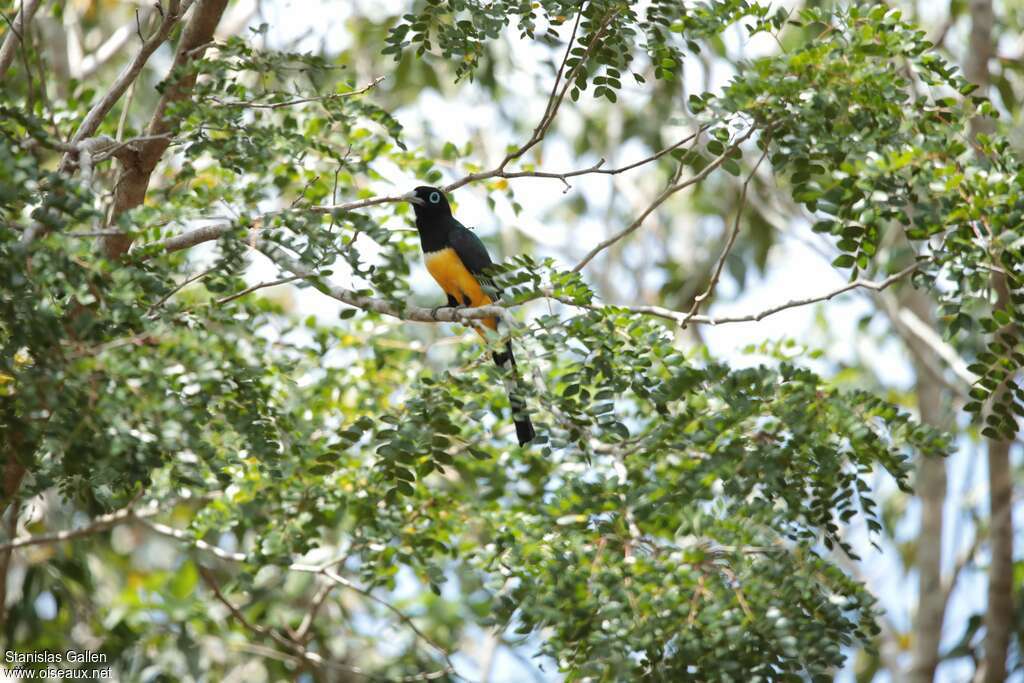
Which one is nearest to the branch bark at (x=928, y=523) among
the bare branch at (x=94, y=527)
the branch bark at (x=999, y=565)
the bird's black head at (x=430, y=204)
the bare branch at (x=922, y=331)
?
the bare branch at (x=922, y=331)

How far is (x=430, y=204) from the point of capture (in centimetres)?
480

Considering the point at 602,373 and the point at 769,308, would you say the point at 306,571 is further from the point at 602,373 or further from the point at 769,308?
the point at 769,308

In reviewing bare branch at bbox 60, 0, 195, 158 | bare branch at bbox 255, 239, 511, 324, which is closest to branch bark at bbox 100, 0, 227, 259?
bare branch at bbox 60, 0, 195, 158

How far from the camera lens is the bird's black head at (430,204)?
4.71 metres

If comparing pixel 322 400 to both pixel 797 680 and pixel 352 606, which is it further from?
Result: pixel 352 606

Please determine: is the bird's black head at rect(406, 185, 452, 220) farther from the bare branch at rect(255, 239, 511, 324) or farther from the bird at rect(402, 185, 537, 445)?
the bare branch at rect(255, 239, 511, 324)

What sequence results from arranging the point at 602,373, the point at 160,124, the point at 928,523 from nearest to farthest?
the point at 602,373, the point at 160,124, the point at 928,523

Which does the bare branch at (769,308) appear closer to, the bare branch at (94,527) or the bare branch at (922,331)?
the bare branch at (94,527)

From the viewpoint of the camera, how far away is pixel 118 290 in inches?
99.5

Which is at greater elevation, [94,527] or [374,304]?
[374,304]

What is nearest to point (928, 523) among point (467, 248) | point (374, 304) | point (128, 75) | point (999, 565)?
point (999, 565)

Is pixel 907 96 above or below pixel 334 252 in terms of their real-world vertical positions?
above

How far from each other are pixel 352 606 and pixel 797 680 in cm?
712

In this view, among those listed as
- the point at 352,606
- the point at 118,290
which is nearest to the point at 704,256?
the point at 352,606
